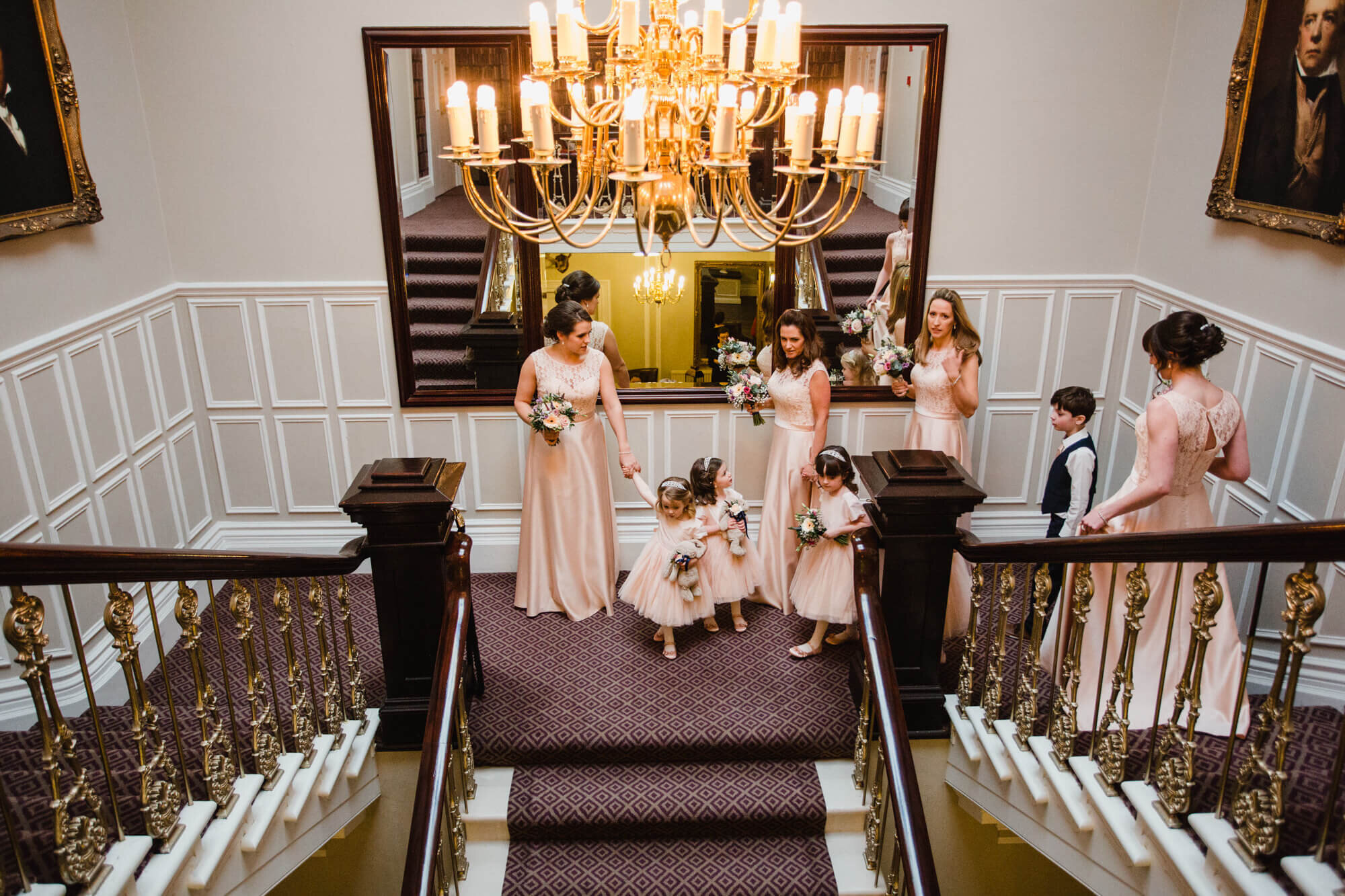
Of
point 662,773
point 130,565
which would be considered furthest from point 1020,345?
point 130,565

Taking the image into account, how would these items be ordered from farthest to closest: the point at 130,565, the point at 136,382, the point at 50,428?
the point at 136,382
the point at 50,428
the point at 130,565

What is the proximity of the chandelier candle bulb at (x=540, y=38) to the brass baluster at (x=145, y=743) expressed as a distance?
1.85 metres

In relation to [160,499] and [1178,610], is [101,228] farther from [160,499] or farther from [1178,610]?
[1178,610]

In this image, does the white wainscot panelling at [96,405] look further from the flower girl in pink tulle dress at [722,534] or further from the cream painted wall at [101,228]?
the flower girl in pink tulle dress at [722,534]

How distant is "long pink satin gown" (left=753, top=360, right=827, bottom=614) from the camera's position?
15.9ft

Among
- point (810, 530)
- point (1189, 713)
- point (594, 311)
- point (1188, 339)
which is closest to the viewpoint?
point (1189, 713)

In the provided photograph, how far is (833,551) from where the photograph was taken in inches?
175

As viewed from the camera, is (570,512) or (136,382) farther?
(570,512)

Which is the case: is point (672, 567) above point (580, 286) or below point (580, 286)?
below

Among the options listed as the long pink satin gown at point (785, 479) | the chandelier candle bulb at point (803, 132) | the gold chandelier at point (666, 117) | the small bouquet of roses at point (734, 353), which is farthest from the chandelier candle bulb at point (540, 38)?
the small bouquet of roses at point (734, 353)

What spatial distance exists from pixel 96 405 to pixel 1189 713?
4854mm

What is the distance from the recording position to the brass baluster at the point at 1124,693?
277 cm

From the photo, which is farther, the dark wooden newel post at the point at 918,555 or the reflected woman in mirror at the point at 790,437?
the reflected woman in mirror at the point at 790,437

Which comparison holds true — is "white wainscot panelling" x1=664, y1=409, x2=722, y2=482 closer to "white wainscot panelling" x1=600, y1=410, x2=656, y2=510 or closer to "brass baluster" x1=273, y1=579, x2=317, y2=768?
"white wainscot panelling" x1=600, y1=410, x2=656, y2=510
